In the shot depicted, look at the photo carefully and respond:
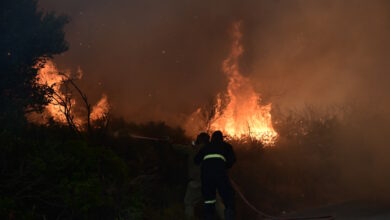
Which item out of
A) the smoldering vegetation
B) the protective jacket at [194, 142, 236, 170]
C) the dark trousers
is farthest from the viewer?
the smoldering vegetation

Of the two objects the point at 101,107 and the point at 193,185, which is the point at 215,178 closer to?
the point at 193,185

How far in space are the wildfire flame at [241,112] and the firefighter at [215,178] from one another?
842 cm

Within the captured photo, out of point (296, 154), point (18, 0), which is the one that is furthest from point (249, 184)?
point (18, 0)

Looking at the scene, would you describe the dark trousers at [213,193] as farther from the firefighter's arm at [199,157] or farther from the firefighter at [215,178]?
the firefighter's arm at [199,157]

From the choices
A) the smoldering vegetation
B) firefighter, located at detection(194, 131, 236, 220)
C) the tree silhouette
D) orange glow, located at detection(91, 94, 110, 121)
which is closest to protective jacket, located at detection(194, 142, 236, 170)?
firefighter, located at detection(194, 131, 236, 220)

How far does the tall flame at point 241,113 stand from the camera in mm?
18484

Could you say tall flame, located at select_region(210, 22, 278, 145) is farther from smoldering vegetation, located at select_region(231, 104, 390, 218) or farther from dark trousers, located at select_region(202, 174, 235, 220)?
dark trousers, located at select_region(202, 174, 235, 220)

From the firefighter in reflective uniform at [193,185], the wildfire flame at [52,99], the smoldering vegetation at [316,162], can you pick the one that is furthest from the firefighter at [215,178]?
the wildfire flame at [52,99]

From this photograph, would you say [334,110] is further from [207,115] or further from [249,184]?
[249,184]

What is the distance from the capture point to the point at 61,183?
26.1 ft

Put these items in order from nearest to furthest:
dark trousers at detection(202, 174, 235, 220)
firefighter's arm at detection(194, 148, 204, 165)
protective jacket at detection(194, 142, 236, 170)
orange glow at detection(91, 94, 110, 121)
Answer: dark trousers at detection(202, 174, 235, 220)
protective jacket at detection(194, 142, 236, 170)
firefighter's arm at detection(194, 148, 204, 165)
orange glow at detection(91, 94, 110, 121)

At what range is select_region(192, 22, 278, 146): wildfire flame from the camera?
1844 centimetres

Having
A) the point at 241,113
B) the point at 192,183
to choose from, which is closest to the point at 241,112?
the point at 241,113

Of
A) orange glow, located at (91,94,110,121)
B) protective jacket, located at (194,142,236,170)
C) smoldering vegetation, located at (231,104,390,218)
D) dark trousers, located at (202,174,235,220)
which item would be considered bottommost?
dark trousers, located at (202,174,235,220)
